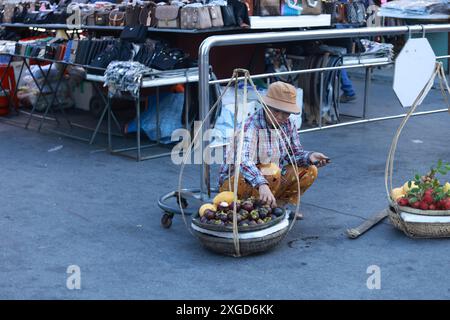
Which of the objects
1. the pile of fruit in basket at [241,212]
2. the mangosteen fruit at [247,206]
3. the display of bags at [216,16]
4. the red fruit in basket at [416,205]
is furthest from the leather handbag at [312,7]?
the mangosteen fruit at [247,206]

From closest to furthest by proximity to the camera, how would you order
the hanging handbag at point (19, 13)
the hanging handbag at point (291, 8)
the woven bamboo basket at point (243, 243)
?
the woven bamboo basket at point (243, 243)
the hanging handbag at point (291, 8)
the hanging handbag at point (19, 13)

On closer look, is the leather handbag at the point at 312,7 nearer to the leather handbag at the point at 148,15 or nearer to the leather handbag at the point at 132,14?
the leather handbag at the point at 148,15

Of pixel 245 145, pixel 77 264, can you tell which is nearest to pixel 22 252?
pixel 77 264

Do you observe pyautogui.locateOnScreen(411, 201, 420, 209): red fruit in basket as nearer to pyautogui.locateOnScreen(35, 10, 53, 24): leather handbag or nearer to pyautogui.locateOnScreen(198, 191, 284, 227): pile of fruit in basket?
pyautogui.locateOnScreen(198, 191, 284, 227): pile of fruit in basket

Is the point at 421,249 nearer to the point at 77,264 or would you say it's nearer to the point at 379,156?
the point at 77,264

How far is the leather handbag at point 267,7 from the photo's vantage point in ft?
26.8

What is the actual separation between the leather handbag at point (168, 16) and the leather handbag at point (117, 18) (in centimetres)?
71

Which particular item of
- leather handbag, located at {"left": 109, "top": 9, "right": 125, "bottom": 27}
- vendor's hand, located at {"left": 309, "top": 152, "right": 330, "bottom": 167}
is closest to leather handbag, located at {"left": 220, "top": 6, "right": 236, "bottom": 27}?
leather handbag, located at {"left": 109, "top": 9, "right": 125, "bottom": 27}

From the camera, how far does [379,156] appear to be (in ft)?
24.6

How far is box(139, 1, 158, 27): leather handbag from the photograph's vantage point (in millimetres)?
8023

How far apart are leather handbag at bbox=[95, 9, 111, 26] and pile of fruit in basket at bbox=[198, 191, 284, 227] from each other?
14.9ft

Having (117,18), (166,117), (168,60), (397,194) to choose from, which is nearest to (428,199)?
(397,194)

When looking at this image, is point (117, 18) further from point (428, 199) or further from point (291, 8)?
point (428, 199)

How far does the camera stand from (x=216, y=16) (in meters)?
7.73
